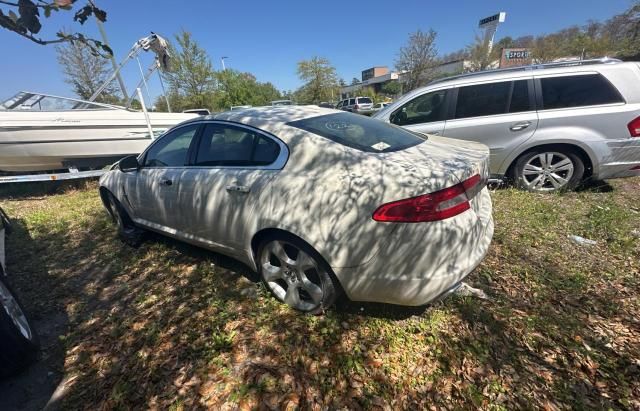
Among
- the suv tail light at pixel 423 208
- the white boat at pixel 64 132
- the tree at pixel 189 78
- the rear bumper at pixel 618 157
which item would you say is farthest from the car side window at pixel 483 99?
the tree at pixel 189 78

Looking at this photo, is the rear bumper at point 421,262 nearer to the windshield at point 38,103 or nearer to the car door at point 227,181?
the car door at point 227,181

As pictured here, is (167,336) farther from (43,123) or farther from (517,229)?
(43,123)

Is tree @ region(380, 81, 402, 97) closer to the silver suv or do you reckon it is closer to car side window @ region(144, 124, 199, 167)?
the silver suv

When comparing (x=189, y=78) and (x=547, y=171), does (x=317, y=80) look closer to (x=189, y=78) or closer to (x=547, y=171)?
(x=189, y=78)

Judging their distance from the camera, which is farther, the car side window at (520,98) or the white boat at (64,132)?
the white boat at (64,132)

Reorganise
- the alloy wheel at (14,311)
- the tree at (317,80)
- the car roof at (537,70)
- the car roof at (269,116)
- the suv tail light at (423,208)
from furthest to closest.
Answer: the tree at (317,80)
the car roof at (537,70)
the car roof at (269,116)
the alloy wheel at (14,311)
the suv tail light at (423,208)

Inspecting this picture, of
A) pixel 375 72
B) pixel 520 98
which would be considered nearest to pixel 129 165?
pixel 520 98

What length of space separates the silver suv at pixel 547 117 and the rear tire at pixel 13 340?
190 inches

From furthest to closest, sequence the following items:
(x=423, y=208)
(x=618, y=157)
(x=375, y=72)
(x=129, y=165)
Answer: (x=375, y=72) → (x=618, y=157) → (x=129, y=165) → (x=423, y=208)

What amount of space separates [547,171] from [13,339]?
5793 millimetres

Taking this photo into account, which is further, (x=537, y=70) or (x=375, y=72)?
(x=375, y=72)

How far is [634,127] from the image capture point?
3666mm

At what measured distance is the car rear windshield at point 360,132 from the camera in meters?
2.21

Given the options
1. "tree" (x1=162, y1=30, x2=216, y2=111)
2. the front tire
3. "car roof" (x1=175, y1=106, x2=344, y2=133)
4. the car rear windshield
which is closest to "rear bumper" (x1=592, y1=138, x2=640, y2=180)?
the car rear windshield
